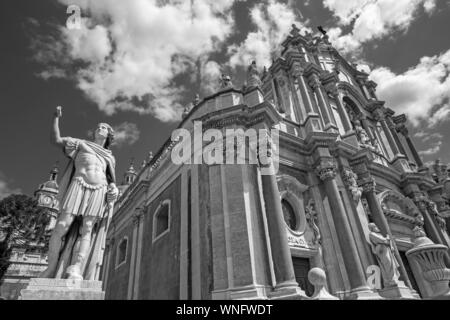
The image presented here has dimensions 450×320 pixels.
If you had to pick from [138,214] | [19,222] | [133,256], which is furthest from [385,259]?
[19,222]

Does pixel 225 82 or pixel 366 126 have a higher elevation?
pixel 366 126

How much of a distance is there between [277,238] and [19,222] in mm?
22350

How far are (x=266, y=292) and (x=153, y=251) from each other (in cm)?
697

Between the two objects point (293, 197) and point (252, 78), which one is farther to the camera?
point (252, 78)

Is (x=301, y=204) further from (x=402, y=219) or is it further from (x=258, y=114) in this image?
(x=402, y=219)

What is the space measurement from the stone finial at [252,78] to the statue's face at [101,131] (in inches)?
294

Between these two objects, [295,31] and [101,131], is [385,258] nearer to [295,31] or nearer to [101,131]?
[101,131]

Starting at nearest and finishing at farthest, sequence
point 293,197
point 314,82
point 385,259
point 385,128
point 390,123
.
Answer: point 385,259 → point 293,197 → point 314,82 → point 385,128 → point 390,123

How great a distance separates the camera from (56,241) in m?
4.59

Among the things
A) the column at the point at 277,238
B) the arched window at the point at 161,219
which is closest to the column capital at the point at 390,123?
the column at the point at 277,238

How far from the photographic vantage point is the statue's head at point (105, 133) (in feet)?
19.1

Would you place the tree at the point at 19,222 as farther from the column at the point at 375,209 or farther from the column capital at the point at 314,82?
the column at the point at 375,209

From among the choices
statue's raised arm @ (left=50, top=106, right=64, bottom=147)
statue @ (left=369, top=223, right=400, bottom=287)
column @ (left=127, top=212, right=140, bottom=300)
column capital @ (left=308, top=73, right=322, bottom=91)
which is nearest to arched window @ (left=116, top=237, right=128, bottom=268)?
column @ (left=127, top=212, right=140, bottom=300)
